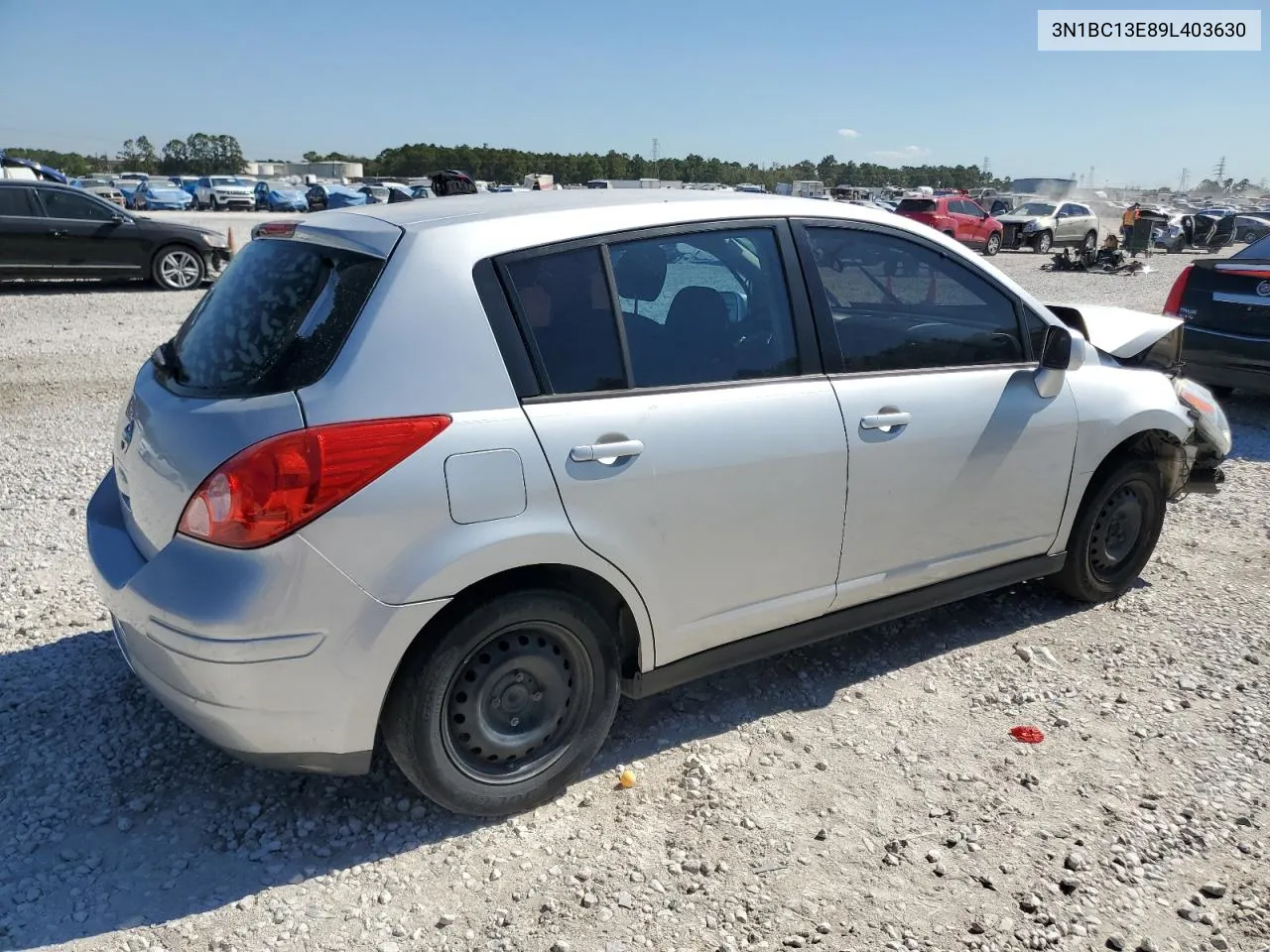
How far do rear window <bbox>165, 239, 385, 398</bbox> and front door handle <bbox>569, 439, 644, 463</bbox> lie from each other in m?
0.72

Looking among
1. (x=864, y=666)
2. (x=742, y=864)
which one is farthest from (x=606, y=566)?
(x=864, y=666)

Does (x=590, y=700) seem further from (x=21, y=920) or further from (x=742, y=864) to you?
(x=21, y=920)

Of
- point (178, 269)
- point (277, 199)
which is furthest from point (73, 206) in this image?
point (277, 199)

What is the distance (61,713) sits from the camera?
3471mm

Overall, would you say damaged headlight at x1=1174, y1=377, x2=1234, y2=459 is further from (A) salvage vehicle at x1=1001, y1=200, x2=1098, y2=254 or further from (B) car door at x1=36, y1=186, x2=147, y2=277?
(A) salvage vehicle at x1=1001, y1=200, x2=1098, y2=254

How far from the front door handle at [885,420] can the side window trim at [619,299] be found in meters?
0.24

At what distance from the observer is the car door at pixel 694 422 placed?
2.83 metres

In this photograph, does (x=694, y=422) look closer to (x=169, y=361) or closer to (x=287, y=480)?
(x=287, y=480)

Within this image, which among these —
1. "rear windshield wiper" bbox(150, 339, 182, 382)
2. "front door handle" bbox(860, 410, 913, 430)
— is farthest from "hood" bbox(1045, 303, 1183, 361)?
"rear windshield wiper" bbox(150, 339, 182, 382)

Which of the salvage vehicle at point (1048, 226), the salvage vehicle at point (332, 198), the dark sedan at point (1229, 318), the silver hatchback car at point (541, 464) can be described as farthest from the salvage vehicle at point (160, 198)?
the silver hatchback car at point (541, 464)

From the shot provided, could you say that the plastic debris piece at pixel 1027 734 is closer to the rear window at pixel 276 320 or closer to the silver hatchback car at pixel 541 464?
the silver hatchback car at pixel 541 464

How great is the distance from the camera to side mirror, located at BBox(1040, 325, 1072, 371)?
150 inches

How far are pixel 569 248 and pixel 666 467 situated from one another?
28.5 inches

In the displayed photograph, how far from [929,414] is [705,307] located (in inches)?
37.5
